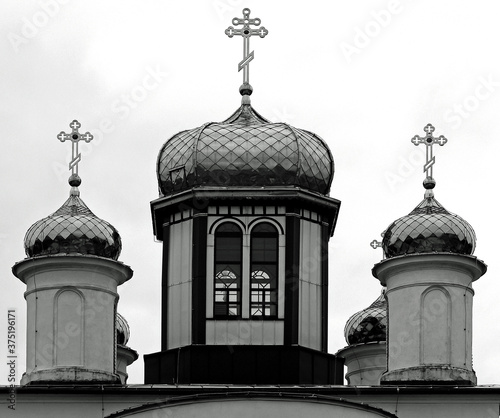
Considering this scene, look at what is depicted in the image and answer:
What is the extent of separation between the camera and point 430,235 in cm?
5494

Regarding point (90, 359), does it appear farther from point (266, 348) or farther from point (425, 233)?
point (425, 233)

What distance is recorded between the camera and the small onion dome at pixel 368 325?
62.2 meters

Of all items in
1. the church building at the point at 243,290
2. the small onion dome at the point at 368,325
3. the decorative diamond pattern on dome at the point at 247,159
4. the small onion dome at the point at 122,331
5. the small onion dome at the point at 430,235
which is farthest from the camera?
the small onion dome at the point at 368,325

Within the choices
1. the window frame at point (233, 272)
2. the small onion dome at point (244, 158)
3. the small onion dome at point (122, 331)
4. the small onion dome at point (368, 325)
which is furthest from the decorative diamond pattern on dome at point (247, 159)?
the small onion dome at point (368, 325)


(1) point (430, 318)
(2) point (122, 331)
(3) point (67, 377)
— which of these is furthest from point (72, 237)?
(1) point (430, 318)

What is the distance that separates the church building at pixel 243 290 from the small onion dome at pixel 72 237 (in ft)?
0.10

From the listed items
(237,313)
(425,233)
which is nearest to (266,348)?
(237,313)

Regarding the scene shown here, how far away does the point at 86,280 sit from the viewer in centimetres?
5478

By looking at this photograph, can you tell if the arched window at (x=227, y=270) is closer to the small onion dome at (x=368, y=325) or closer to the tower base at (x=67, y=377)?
the tower base at (x=67, y=377)

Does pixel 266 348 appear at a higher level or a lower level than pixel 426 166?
lower

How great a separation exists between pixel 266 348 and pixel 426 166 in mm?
6082

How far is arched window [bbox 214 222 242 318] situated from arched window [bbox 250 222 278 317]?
0.31m

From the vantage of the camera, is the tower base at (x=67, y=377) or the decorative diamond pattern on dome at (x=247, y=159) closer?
the tower base at (x=67, y=377)

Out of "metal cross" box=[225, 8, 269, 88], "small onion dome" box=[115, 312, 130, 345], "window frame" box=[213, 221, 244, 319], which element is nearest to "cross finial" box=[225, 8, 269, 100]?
"metal cross" box=[225, 8, 269, 88]
